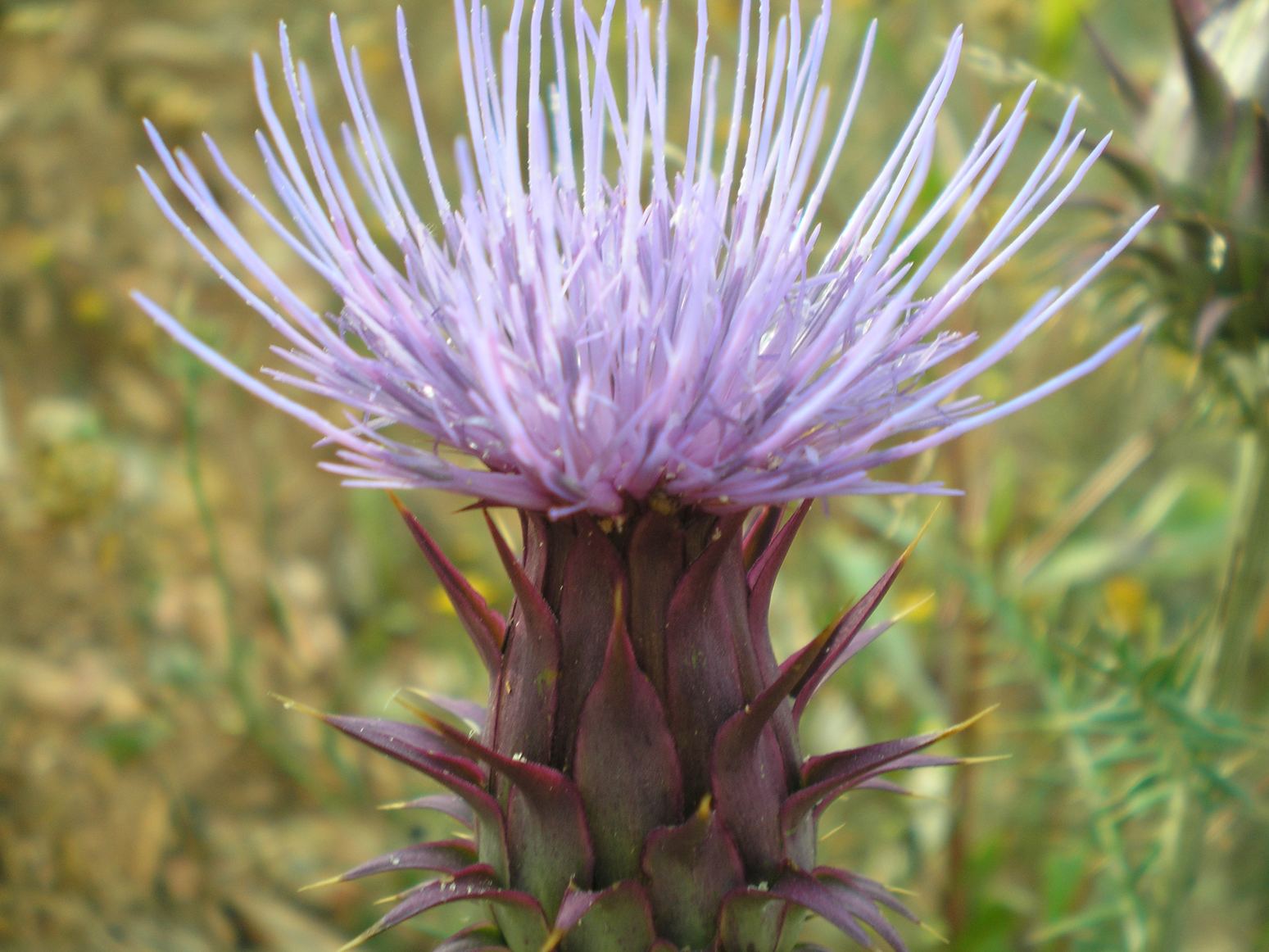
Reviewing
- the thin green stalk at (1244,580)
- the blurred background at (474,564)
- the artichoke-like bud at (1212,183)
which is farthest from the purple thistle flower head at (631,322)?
the thin green stalk at (1244,580)

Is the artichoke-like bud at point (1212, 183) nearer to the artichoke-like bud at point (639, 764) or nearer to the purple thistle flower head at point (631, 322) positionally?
the purple thistle flower head at point (631, 322)

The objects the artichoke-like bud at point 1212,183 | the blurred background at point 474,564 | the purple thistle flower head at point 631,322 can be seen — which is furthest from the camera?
the blurred background at point 474,564

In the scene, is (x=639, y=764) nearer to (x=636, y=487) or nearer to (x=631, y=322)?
(x=636, y=487)

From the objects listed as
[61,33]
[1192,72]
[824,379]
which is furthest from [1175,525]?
[61,33]

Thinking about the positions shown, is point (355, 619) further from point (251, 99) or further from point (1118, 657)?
point (1118, 657)

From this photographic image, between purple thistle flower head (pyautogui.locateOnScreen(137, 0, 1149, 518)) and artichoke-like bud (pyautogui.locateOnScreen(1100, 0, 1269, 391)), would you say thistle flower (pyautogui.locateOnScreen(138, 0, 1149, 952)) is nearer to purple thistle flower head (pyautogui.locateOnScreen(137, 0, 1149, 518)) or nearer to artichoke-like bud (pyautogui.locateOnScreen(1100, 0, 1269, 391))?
purple thistle flower head (pyautogui.locateOnScreen(137, 0, 1149, 518))
